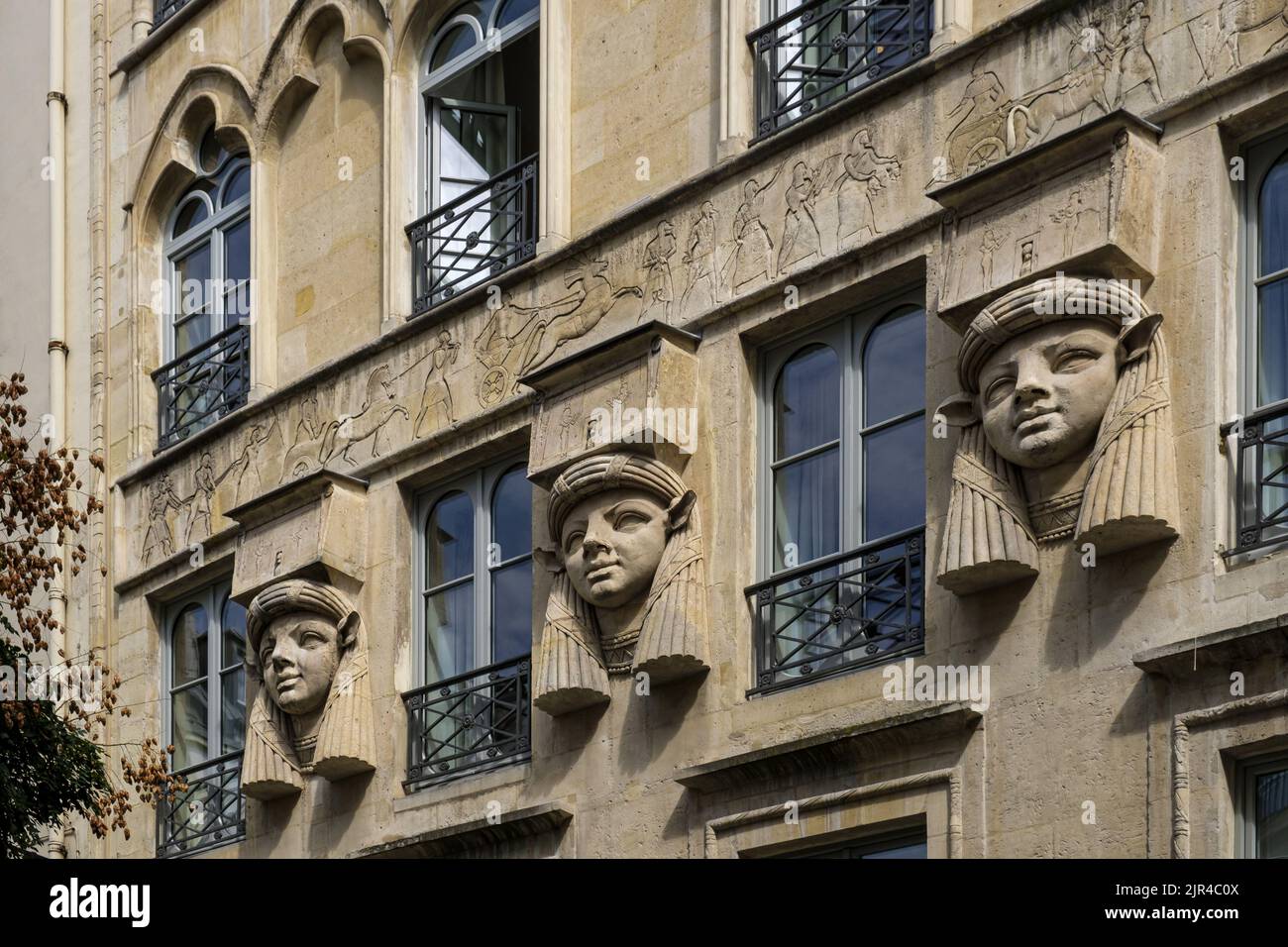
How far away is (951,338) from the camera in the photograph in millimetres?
15672

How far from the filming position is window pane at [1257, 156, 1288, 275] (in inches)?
572

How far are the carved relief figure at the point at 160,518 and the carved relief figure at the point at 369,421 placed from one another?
6.43 feet

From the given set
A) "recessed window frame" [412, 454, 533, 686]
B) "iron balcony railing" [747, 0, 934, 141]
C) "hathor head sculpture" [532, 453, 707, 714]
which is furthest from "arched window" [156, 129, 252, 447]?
"iron balcony railing" [747, 0, 934, 141]

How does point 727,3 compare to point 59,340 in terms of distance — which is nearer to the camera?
point 727,3

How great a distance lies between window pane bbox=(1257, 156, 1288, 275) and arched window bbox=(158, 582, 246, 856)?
8342 mm

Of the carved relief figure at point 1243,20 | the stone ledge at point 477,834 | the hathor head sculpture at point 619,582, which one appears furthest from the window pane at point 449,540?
the carved relief figure at point 1243,20

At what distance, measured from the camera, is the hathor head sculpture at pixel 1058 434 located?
14352 mm

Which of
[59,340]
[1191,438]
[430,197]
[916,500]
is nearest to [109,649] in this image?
[59,340]

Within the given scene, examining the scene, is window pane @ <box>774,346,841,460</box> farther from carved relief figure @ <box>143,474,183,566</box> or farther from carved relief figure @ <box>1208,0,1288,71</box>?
carved relief figure @ <box>143,474,183,566</box>

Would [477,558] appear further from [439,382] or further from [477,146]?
[477,146]

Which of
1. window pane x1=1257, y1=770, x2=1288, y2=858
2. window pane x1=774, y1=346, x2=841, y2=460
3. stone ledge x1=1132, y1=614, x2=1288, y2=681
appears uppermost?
window pane x1=774, y1=346, x2=841, y2=460

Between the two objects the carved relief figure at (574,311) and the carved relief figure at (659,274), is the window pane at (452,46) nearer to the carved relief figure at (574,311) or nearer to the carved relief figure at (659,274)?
the carved relief figure at (574,311)

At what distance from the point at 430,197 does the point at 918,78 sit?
15.2 ft
